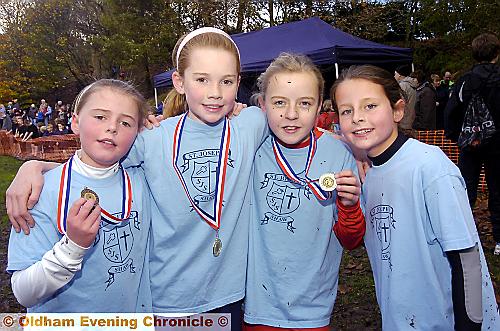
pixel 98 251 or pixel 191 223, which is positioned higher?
pixel 191 223

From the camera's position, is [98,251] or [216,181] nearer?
[98,251]

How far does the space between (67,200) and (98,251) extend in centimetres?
27

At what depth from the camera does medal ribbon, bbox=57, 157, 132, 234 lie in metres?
2.09

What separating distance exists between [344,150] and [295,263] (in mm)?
644

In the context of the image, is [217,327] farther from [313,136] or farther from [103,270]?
[313,136]

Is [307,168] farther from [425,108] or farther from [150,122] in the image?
[425,108]

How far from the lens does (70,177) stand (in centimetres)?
219

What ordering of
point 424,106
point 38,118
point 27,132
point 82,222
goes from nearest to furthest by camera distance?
point 82,222
point 424,106
point 27,132
point 38,118

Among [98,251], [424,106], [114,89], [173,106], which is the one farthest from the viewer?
[424,106]

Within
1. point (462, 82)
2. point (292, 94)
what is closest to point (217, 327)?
point (292, 94)

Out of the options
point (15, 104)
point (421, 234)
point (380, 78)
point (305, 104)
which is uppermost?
point (15, 104)

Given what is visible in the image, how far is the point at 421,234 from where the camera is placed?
2160mm

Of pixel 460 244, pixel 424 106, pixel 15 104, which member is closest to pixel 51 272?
pixel 460 244

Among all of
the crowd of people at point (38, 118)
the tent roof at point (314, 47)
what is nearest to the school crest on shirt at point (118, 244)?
the tent roof at point (314, 47)
